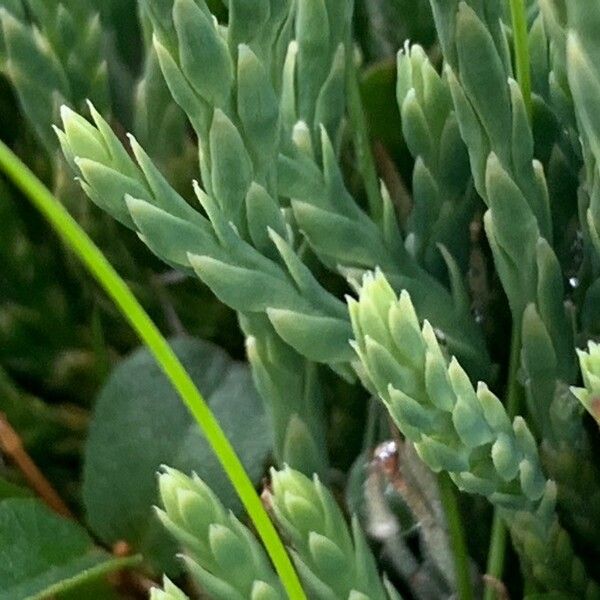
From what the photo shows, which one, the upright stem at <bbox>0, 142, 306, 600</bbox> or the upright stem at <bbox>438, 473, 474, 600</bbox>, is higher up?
the upright stem at <bbox>0, 142, 306, 600</bbox>

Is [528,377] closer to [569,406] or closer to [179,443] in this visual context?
[569,406]

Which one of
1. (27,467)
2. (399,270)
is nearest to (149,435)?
(27,467)

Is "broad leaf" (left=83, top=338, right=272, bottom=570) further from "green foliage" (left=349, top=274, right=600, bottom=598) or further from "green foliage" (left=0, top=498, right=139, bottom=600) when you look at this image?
"green foliage" (left=349, top=274, right=600, bottom=598)

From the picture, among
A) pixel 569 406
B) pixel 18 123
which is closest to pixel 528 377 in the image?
pixel 569 406

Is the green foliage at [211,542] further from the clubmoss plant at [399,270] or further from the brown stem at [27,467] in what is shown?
the brown stem at [27,467]

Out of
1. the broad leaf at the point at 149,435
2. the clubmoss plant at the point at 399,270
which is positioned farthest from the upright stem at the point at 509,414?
the broad leaf at the point at 149,435

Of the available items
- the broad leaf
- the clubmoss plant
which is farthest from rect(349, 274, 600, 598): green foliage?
the broad leaf

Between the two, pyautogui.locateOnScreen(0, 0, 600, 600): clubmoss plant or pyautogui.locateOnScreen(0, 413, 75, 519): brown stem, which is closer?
pyautogui.locateOnScreen(0, 0, 600, 600): clubmoss plant
